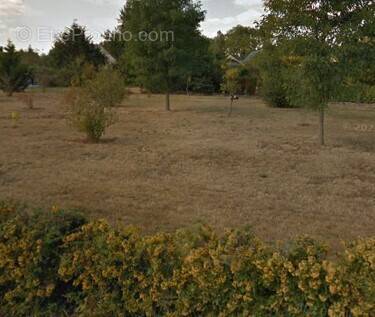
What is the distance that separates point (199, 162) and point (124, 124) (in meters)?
6.44

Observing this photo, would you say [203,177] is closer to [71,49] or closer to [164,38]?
[164,38]

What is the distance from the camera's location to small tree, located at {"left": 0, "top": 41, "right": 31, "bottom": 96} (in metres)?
25.4

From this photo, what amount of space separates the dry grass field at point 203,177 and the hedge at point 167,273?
5.21ft

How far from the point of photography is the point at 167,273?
239 centimetres

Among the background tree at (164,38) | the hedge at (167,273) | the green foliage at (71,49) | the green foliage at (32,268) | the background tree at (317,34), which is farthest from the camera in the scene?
the green foliage at (71,49)

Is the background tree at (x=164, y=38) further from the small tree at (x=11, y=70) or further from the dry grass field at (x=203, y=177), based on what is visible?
the small tree at (x=11, y=70)

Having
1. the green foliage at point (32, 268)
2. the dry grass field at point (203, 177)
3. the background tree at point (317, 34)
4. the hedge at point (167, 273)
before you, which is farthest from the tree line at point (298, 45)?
the green foliage at point (32, 268)

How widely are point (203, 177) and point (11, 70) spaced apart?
23323 mm

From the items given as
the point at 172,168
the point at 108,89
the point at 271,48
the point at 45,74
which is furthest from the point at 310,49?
the point at 45,74

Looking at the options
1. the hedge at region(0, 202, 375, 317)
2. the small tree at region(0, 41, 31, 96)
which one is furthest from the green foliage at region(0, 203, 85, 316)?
the small tree at region(0, 41, 31, 96)

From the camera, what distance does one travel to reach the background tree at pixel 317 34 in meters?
8.74

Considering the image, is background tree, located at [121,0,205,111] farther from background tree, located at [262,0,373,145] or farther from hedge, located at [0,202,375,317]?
hedge, located at [0,202,375,317]

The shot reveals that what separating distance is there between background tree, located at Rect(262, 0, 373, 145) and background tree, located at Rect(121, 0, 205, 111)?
26.8 ft

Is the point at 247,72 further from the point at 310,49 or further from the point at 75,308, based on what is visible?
the point at 75,308
